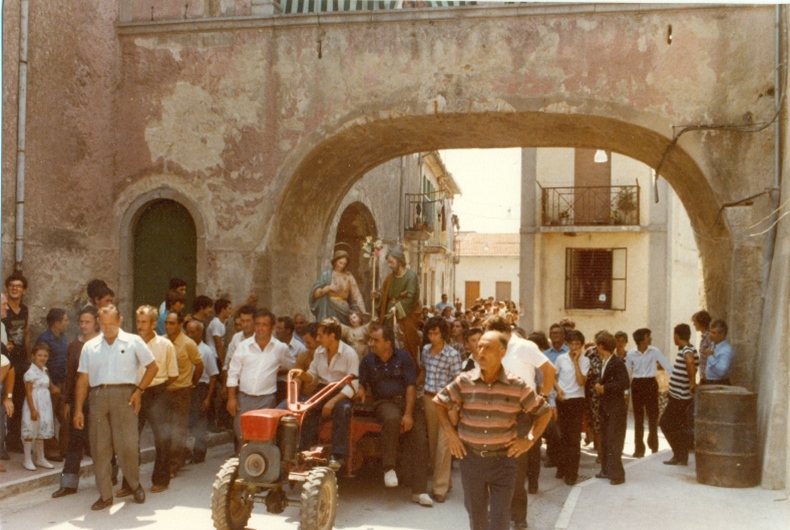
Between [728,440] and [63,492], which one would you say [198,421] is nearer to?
[63,492]

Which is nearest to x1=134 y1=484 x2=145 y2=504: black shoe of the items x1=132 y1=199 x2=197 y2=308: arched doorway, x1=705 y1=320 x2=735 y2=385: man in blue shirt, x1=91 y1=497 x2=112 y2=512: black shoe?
x1=91 y1=497 x2=112 y2=512: black shoe

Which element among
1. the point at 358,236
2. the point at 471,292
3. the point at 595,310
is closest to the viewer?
the point at 358,236

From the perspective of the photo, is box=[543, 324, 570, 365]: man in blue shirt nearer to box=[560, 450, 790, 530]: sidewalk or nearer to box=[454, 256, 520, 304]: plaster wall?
box=[560, 450, 790, 530]: sidewalk

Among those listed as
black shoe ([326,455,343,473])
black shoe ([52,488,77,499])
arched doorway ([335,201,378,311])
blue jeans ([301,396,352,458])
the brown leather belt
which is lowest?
black shoe ([52,488,77,499])

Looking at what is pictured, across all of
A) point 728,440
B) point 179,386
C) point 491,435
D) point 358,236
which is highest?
point 358,236

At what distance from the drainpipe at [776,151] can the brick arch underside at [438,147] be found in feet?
2.26

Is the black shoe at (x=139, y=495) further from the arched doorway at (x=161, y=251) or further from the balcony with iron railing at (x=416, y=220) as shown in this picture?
the balcony with iron railing at (x=416, y=220)

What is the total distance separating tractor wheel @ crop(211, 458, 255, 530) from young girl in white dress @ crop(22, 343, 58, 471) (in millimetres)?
2708

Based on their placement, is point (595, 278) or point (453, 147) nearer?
point (453, 147)

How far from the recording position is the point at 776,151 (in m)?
9.59

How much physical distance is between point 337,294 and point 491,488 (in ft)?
15.9

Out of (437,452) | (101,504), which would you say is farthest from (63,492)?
(437,452)

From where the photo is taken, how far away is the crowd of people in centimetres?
527

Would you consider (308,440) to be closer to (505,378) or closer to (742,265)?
(505,378)
